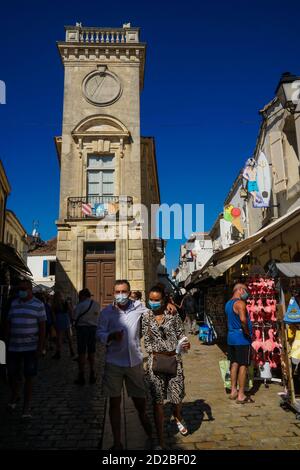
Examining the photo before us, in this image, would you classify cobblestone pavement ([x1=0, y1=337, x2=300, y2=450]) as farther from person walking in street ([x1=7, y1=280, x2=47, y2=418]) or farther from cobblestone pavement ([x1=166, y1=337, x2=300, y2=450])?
person walking in street ([x1=7, y1=280, x2=47, y2=418])

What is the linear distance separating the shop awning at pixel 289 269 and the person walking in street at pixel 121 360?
223 cm

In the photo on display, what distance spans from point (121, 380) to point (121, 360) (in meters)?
0.21

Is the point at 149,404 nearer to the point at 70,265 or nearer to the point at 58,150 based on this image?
the point at 70,265

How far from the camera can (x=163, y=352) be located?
13.6 ft

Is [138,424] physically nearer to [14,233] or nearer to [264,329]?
[264,329]

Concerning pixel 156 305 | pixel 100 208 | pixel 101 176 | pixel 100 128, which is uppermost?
pixel 100 128

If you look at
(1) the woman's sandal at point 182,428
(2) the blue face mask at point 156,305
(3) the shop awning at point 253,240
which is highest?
(3) the shop awning at point 253,240

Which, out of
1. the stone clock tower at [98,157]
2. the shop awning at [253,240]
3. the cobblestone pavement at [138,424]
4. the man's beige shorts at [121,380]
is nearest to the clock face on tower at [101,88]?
the stone clock tower at [98,157]

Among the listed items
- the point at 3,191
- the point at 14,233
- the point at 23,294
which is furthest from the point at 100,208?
the point at 14,233

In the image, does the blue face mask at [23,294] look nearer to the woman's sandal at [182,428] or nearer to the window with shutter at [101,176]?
the woman's sandal at [182,428]

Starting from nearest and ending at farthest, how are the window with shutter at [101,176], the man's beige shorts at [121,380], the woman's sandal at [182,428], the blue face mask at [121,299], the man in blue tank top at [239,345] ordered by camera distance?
the man's beige shorts at [121,380] < the blue face mask at [121,299] < the woman's sandal at [182,428] < the man in blue tank top at [239,345] < the window with shutter at [101,176]

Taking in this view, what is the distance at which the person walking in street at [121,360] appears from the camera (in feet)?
12.8

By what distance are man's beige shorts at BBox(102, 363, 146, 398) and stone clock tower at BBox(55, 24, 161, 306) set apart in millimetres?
12848

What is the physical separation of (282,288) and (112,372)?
2888 millimetres
